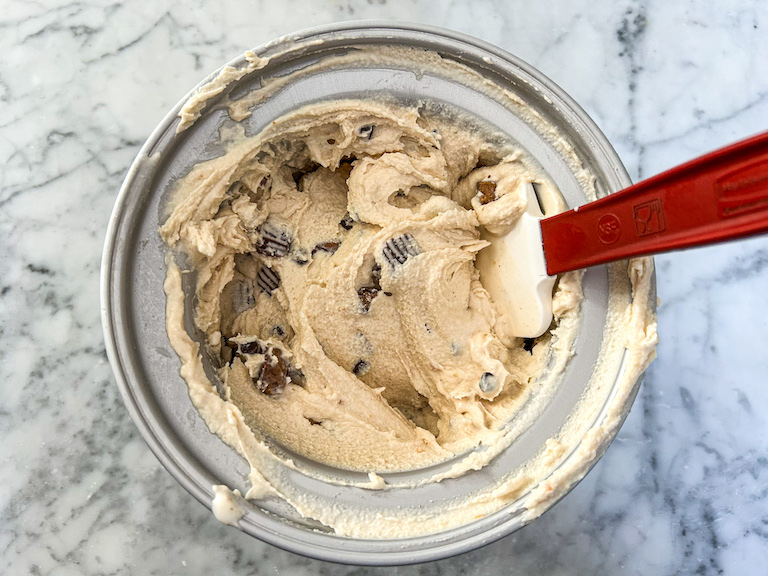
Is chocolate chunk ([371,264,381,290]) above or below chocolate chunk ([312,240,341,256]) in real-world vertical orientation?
below

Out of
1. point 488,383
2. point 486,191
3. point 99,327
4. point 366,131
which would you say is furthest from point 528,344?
point 99,327

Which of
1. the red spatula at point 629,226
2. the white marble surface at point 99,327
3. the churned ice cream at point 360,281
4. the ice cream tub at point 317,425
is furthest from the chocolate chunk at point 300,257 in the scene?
the white marble surface at point 99,327

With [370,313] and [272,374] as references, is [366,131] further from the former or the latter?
[272,374]

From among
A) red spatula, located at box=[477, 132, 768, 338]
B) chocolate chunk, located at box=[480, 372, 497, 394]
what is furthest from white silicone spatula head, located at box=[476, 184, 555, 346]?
chocolate chunk, located at box=[480, 372, 497, 394]

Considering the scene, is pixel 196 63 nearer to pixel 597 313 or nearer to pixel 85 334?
pixel 85 334

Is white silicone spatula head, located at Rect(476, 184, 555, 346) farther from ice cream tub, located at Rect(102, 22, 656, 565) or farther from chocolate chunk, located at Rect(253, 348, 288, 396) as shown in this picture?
chocolate chunk, located at Rect(253, 348, 288, 396)

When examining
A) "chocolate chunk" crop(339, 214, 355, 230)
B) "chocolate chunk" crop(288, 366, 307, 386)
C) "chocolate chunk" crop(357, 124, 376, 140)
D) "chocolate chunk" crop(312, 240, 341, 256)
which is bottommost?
"chocolate chunk" crop(288, 366, 307, 386)

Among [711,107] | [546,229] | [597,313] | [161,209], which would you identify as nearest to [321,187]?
[161,209]

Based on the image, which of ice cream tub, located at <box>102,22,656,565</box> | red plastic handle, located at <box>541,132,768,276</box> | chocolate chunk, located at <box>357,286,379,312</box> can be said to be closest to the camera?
red plastic handle, located at <box>541,132,768,276</box>

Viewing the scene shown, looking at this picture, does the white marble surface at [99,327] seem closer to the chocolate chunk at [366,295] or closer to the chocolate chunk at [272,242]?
the chocolate chunk at [272,242]
